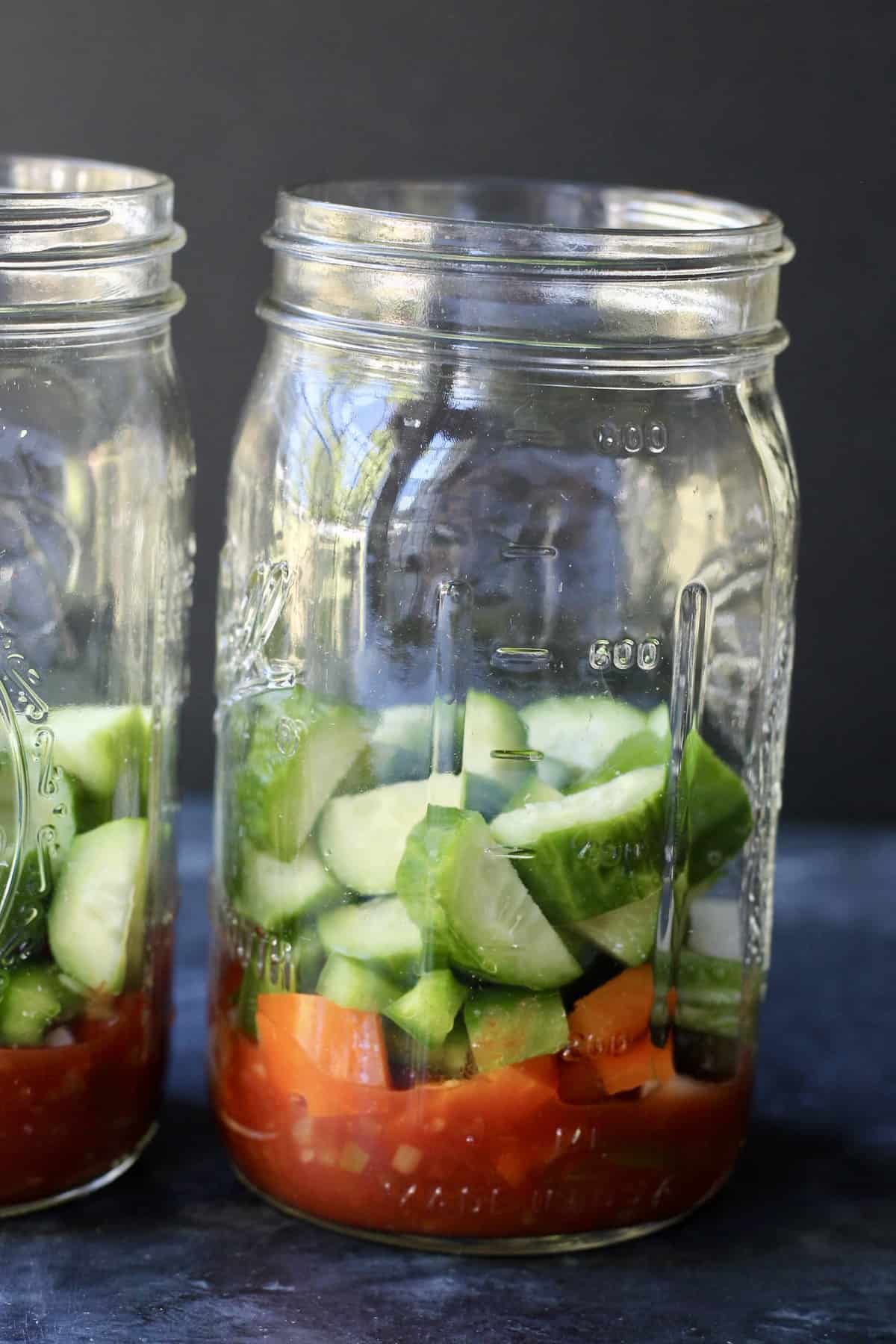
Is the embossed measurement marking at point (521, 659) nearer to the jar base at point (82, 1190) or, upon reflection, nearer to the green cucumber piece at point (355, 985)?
the green cucumber piece at point (355, 985)

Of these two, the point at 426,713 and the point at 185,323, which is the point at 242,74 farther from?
the point at 426,713

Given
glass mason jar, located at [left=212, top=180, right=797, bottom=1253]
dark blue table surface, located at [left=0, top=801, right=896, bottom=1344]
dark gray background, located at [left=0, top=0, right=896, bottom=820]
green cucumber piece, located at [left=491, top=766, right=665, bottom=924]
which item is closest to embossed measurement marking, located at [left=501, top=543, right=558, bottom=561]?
glass mason jar, located at [left=212, top=180, right=797, bottom=1253]

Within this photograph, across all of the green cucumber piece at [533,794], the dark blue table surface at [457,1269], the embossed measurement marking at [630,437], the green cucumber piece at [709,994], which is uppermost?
the embossed measurement marking at [630,437]

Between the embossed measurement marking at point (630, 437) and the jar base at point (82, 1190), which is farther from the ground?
the embossed measurement marking at point (630, 437)

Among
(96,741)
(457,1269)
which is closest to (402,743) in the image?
(96,741)

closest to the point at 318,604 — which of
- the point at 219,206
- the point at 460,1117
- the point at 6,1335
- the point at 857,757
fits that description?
the point at 460,1117

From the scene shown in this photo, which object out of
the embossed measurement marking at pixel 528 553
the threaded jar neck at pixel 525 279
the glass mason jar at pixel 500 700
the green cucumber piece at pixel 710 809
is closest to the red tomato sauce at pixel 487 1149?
the glass mason jar at pixel 500 700

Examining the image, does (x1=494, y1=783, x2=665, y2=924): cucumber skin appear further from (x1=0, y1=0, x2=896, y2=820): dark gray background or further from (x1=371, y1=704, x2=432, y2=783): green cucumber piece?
(x1=0, y1=0, x2=896, y2=820): dark gray background

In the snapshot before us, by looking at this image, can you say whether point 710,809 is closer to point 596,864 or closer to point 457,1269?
point 596,864
